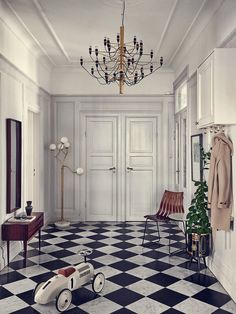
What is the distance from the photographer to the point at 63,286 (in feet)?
10.2

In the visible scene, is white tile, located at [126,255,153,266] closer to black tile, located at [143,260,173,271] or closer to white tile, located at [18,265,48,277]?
black tile, located at [143,260,173,271]

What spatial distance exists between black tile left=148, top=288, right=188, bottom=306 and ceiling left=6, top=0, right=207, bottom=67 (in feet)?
10.2

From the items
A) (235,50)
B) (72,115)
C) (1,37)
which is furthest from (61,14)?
(72,115)

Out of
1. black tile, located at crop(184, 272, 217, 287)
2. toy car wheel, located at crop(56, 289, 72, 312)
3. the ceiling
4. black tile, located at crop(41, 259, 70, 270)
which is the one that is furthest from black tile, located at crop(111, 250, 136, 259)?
the ceiling

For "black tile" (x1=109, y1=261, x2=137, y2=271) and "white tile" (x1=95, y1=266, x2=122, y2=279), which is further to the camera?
"black tile" (x1=109, y1=261, x2=137, y2=271)

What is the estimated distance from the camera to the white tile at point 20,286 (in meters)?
3.50

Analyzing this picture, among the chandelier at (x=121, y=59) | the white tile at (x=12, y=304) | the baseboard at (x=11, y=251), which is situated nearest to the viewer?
the white tile at (x=12, y=304)

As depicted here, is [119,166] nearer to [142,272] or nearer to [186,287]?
[142,272]

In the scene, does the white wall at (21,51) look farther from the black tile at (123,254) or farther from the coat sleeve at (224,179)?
A: the black tile at (123,254)

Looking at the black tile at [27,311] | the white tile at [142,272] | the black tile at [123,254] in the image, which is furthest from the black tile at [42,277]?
the black tile at [123,254]

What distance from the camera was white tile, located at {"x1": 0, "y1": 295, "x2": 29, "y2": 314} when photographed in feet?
10.1

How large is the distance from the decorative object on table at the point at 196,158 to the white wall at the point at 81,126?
1.74m

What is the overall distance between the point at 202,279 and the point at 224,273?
1.02 feet

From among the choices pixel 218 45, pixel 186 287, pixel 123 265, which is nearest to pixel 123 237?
pixel 123 265
